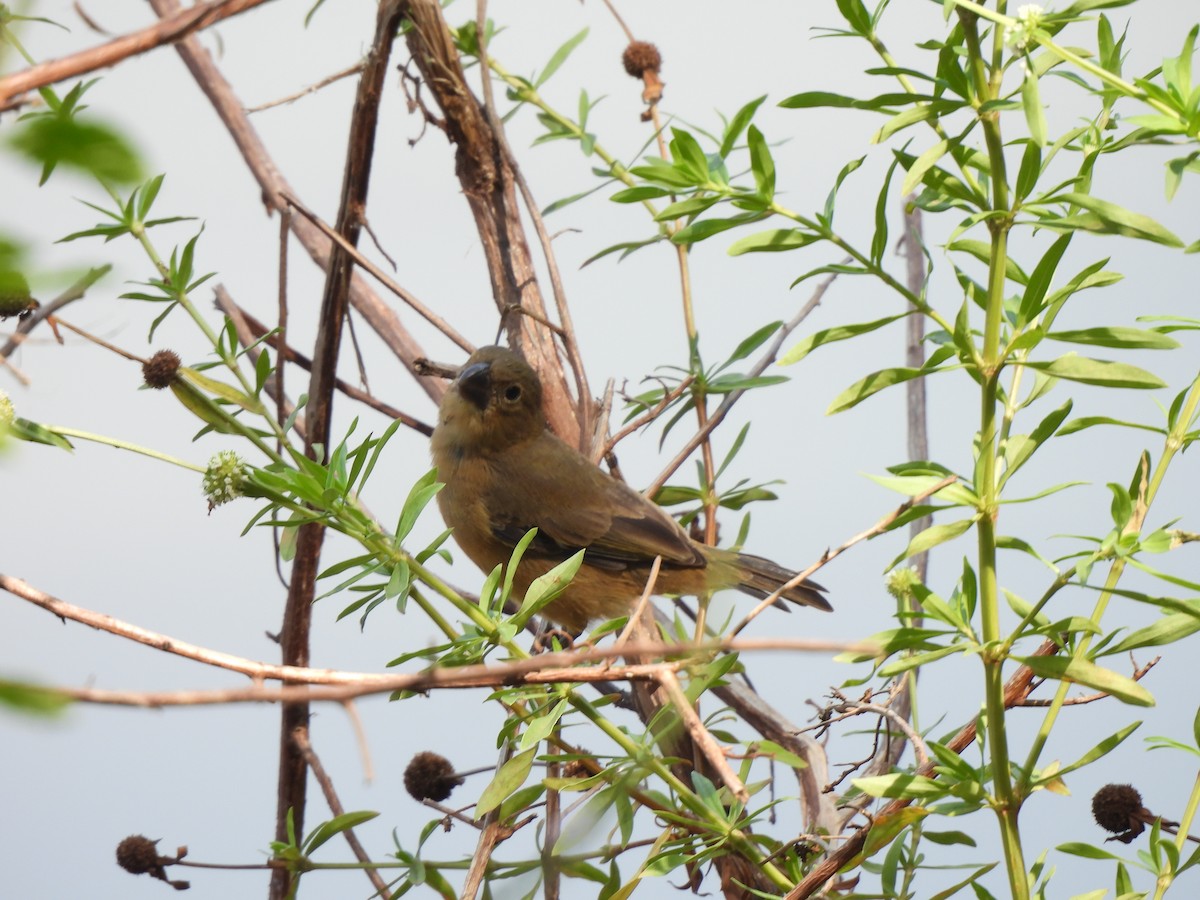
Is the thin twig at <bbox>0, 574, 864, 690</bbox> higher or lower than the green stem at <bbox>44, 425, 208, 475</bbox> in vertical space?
lower

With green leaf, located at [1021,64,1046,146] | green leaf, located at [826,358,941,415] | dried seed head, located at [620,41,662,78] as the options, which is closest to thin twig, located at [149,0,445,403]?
dried seed head, located at [620,41,662,78]

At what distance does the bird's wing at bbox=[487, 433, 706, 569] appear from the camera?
2.71 meters

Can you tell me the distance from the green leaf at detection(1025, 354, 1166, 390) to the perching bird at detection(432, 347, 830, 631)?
1.51 meters

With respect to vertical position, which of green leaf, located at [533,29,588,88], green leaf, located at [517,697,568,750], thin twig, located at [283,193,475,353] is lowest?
green leaf, located at [517,697,568,750]

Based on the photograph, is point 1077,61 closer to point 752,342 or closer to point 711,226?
point 711,226

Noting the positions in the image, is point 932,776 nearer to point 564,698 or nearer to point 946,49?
point 564,698

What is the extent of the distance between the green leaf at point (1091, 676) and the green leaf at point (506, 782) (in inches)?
24.1

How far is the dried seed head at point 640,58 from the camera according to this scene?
2.35 meters

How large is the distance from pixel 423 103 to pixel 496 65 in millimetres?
162

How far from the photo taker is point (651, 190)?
1.36 meters

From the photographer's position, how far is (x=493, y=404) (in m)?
2.84

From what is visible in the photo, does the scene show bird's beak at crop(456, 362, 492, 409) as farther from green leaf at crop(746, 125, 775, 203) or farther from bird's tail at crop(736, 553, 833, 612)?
green leaf at crop(746, 125, 775, 203)

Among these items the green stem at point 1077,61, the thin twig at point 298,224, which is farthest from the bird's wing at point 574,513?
the green stem at point 1077,61

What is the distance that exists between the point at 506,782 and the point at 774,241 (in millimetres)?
723
